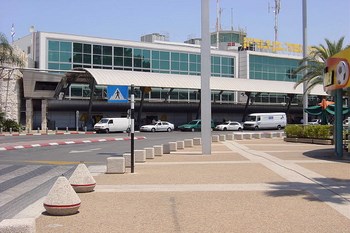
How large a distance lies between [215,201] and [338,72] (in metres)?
11.5

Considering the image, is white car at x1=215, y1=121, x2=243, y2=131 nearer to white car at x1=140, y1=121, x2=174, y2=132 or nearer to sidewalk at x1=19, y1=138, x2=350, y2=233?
white car at x1=140, y1=121, x2=174, y2=132

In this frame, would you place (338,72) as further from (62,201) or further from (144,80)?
(144,80)

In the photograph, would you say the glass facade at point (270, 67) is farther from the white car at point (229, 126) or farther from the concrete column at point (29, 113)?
the concrete column at point (29, 113)

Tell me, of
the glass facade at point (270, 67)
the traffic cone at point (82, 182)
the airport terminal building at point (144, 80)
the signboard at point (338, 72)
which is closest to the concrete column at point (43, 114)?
the airport terminal building at point (144, 80)

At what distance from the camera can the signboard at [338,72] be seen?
58.6 ft

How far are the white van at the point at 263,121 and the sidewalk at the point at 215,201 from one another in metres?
45.4

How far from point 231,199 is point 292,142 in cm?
2324

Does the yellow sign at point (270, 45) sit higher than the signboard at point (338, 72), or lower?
higher

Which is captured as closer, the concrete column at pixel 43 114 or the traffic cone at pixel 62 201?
the traffic cone at pixel 62 201

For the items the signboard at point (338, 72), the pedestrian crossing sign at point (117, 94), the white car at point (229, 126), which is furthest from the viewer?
the white car at point (229, 126)

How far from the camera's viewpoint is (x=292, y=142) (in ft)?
104

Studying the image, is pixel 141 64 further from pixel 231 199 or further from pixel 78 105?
pixel 231 199

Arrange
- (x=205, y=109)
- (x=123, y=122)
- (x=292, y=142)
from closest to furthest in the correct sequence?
(x=205, y=109)
(x=292, y=142)
(x=123, y=122)

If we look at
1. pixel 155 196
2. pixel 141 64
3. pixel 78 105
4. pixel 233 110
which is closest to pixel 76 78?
pixel 78 105
